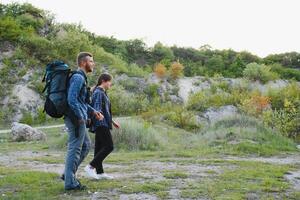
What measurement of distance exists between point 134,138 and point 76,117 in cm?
799

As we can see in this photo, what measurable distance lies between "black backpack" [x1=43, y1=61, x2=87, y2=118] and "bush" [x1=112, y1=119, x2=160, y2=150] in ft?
25.2

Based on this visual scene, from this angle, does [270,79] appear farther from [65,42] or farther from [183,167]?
[183,167]

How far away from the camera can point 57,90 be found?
6469 mm

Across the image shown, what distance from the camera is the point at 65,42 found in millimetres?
36719

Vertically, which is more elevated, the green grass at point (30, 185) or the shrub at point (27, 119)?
the green grass at point (30, 185)

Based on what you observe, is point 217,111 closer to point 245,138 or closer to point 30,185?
point 245,138

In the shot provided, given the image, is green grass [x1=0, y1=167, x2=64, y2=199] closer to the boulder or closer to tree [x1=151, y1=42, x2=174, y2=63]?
the boulder

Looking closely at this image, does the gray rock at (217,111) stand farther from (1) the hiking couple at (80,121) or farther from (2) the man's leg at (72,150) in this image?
(2) the man's leg at (72,150)

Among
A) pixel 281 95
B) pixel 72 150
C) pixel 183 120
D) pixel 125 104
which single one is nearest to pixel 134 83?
pixel 125 104

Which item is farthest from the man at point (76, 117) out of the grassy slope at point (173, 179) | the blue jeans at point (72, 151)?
the grassy slope at point (173, 179)

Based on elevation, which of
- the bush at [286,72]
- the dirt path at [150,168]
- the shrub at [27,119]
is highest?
the bush at [286,72]

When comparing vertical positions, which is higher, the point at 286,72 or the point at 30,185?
the point at 286,72

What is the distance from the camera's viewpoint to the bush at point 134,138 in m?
14.2

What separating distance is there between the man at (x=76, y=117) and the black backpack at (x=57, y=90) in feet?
0.27
